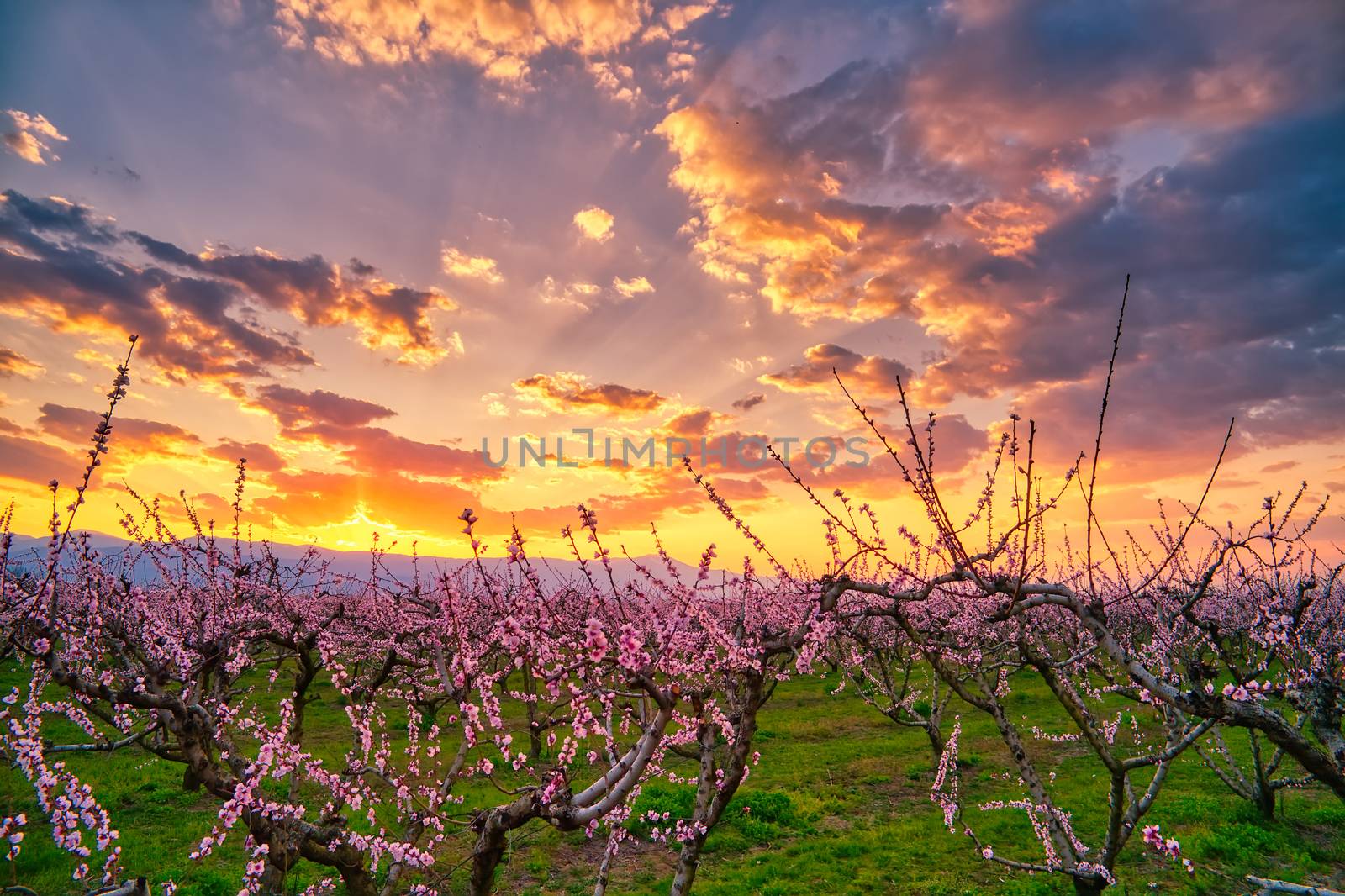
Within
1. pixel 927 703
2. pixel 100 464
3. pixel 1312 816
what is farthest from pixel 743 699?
pixel 927 703

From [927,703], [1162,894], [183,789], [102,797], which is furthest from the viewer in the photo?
[927,703]

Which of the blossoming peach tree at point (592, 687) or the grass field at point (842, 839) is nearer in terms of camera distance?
the blossoming peach tree at point (592, 687)

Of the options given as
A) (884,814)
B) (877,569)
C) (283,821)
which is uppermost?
(877,569)

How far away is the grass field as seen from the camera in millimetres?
11867

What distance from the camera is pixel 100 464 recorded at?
6.62 metres

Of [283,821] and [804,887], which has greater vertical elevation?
[283,821]

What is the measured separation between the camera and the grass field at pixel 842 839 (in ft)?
38.9

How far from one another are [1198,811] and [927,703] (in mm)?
11829

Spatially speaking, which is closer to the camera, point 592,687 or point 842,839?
point 592,687

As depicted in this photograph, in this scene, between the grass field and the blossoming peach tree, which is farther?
the grass field

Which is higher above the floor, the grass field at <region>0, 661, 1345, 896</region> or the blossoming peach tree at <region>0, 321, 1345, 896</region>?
the blossoming peach tree at <region>0, 321, 1345, 896</region>

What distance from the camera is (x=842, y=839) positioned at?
553 inches

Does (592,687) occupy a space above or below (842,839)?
above

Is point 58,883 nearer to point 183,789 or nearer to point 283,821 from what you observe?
point 183,789
